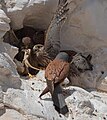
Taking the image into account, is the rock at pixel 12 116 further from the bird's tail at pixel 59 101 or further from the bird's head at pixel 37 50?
the bird's head at pixel 37 50

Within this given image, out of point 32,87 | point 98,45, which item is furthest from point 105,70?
point 32,87

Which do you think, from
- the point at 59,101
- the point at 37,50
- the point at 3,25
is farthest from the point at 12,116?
the point at 37,50

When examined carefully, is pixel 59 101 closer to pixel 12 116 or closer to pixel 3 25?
pixel 12 116

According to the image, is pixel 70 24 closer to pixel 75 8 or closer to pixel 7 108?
pixel 75 8

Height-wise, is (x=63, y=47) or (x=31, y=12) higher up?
(x=31, y=12)

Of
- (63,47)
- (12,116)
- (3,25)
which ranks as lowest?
(63,47)

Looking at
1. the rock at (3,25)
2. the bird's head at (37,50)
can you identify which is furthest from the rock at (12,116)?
the bird's head at (37,50)

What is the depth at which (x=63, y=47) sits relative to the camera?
2.54 m

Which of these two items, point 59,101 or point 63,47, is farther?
point 63,47

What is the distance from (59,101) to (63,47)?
0.71m

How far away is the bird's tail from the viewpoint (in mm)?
1848

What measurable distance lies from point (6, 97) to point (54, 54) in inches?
26.6

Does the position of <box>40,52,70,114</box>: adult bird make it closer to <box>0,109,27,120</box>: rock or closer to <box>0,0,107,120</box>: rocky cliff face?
<box>0,0,107,120</box>: rocky cliff face

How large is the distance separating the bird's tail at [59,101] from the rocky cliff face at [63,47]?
25 mm
